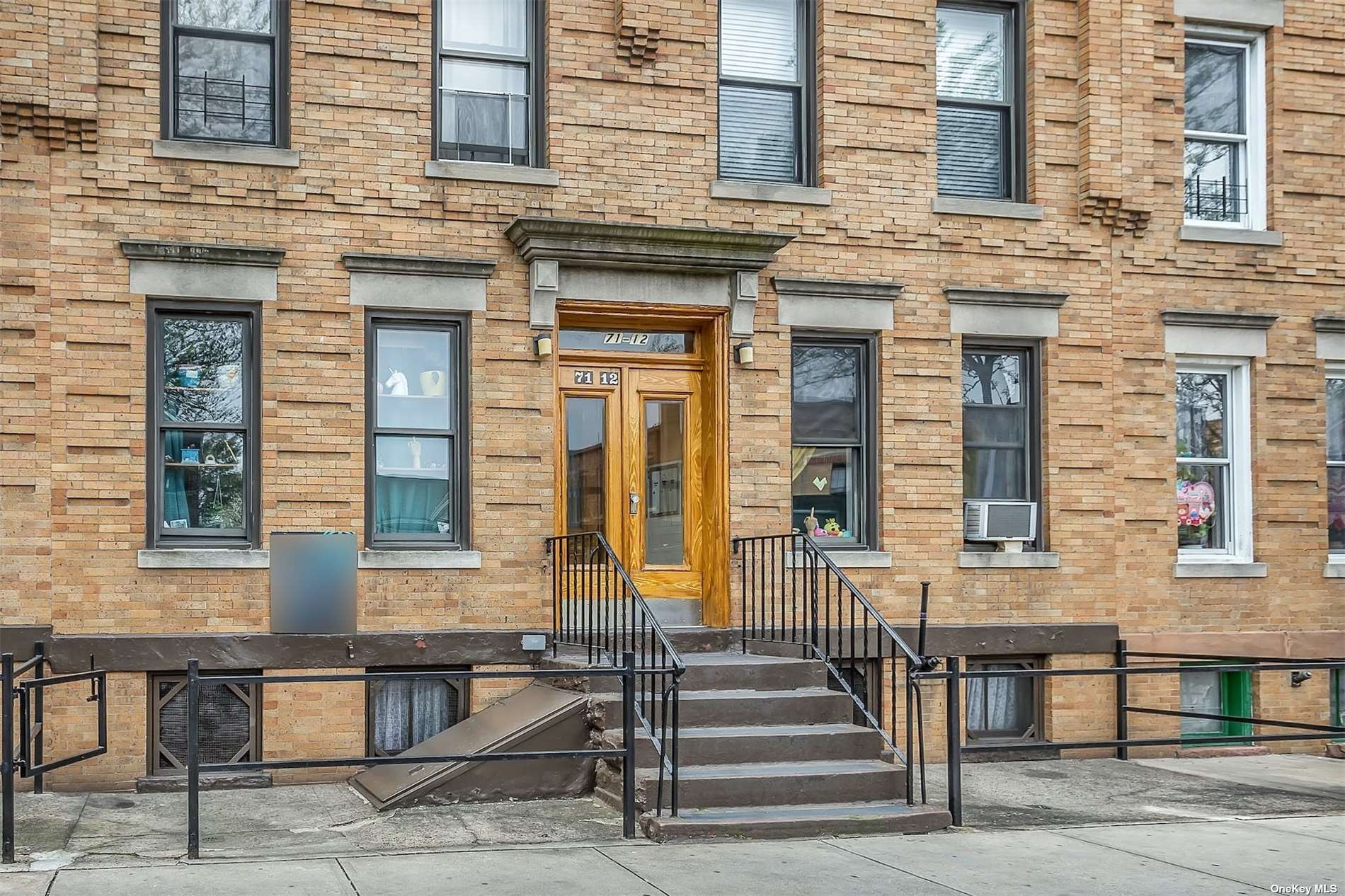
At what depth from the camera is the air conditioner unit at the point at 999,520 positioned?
13.0 meters

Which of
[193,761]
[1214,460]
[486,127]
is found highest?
[486,127]

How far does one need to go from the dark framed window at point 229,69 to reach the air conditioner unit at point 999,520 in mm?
6695

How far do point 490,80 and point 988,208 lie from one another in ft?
15.1

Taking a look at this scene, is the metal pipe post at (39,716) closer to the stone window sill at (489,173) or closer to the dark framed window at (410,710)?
the dark framed window at (410,710)

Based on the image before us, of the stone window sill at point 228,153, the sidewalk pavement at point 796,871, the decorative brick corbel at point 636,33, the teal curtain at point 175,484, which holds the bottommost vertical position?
the sidewalk pavement at point 796,871

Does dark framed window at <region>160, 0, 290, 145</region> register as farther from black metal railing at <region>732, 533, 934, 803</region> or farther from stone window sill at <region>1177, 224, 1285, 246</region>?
stone window sill at <region>1177, 224, 1285, 246</region>

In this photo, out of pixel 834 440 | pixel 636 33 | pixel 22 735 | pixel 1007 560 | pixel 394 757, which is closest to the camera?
pixel 22 735

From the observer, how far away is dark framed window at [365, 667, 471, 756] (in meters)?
11.7

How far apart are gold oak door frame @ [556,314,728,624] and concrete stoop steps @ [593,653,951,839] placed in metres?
1.47

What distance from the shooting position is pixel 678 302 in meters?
12.3

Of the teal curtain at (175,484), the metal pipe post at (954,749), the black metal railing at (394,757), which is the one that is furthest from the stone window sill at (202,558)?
the metal pipe post at (954,749)

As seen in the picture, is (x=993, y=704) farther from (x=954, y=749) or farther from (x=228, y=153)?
(x=228, y=153)

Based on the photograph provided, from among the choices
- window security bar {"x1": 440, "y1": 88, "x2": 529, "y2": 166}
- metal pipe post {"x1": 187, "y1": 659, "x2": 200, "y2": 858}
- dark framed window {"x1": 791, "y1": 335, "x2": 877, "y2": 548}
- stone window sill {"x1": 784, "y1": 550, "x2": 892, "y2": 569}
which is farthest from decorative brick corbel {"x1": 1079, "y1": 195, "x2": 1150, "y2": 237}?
metal pipe post {"x1": 187, "y1": 659, "x2": 200, "y2": 858}

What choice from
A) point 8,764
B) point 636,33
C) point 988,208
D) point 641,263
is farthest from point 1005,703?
point 8,764
